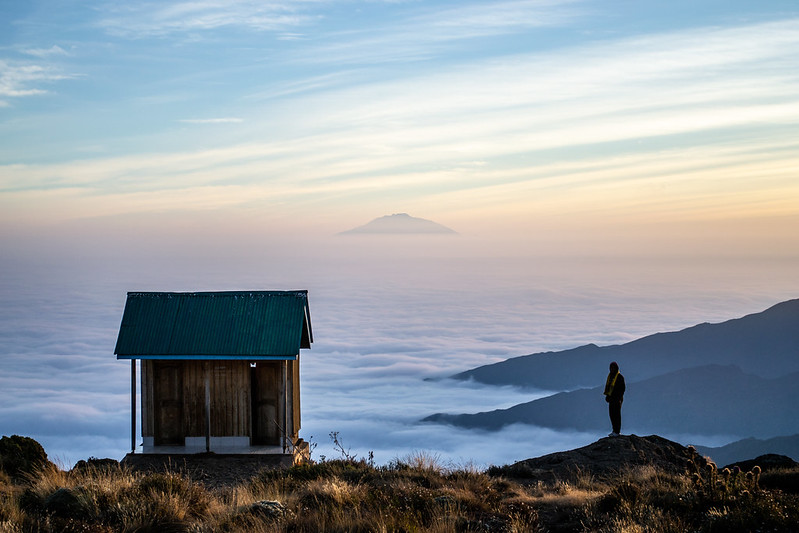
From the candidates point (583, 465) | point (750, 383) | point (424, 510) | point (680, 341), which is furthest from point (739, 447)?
point (424, 510)

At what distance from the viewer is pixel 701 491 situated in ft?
32.4

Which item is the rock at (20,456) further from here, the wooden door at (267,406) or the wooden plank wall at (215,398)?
the wooden door at (267,406)

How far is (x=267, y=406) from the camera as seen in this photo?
1847 cm

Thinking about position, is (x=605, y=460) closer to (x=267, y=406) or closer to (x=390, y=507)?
(x=390, y=507)

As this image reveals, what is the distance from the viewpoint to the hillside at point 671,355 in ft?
487

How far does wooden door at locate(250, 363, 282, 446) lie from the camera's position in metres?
18.4

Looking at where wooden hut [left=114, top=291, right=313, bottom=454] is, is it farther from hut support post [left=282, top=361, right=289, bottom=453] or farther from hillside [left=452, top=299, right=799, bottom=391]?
hillside [left=452, top=299, right=799, bottom=391]

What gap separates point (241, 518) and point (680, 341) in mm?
162595

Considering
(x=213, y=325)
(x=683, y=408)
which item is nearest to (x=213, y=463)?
(x=213, y=325)

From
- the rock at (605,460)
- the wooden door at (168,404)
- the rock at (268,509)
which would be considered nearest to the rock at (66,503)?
the rock at (268,509)

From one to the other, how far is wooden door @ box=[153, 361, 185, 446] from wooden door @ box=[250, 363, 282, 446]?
1.73m

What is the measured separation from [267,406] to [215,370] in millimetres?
1502

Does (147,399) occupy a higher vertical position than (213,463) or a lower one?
higher

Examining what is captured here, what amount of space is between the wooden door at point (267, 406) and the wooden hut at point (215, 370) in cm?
2
